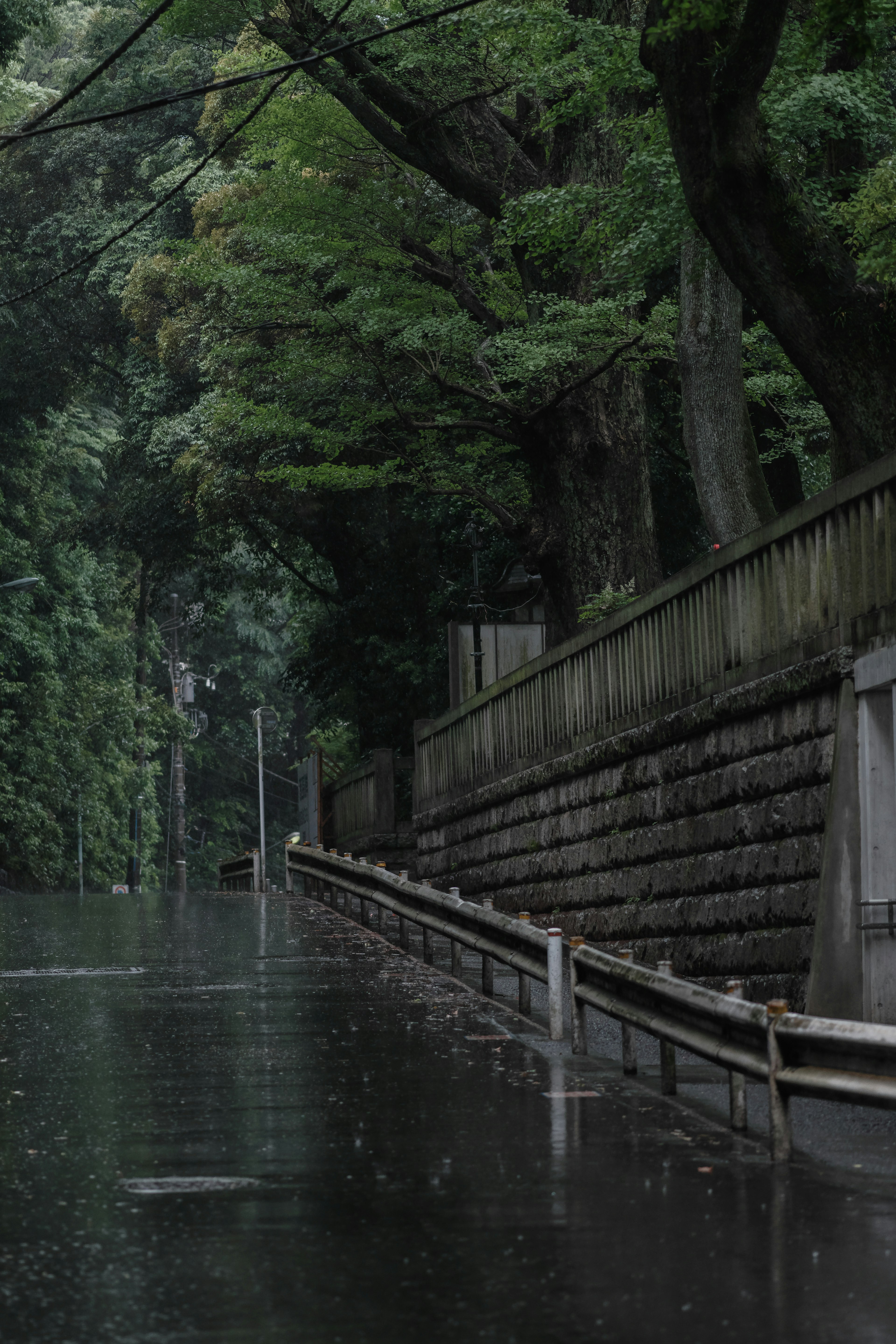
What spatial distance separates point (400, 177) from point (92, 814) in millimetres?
39957

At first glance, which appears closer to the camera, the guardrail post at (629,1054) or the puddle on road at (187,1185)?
the puddle on road at (187,1185)

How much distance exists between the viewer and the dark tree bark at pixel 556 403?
979 inches

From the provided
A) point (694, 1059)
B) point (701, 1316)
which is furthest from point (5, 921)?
point (701, 1316)

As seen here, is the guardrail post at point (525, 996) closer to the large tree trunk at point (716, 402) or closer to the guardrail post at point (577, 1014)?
the guardrail post at point (577, 1014)

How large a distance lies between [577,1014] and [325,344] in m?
20.2

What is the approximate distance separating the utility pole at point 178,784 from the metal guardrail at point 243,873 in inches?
726

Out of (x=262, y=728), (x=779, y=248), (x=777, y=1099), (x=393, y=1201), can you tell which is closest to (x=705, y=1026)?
(x=777, y=1099)

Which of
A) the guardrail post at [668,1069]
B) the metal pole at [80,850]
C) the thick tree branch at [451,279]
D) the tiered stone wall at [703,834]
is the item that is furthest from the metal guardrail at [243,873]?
the guardrail post at [668,1069]

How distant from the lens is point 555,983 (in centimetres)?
1179

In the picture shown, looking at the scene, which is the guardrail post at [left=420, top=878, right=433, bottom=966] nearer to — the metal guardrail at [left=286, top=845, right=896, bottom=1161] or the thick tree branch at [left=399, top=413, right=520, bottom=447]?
the metal guardrail at [left=286, top=845, right=896, bottom=1161]

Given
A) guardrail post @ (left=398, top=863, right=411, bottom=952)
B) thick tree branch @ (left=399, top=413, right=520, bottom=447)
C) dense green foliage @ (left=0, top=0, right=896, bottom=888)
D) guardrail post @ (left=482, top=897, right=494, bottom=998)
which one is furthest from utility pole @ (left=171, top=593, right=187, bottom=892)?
guardrail post @ (left=482, top=897, right=494, bottom=998)

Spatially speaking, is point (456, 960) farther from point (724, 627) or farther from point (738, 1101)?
point (738, 1101)

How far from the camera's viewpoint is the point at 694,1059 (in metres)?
11.7

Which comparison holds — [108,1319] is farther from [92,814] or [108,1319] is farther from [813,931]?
[92,814]
